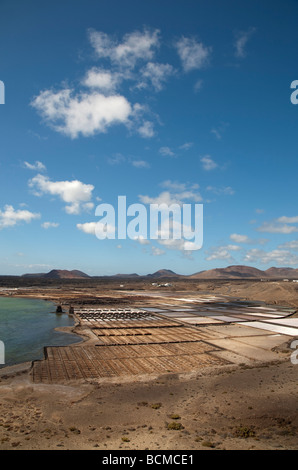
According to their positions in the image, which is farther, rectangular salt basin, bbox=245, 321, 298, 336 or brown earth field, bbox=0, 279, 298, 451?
rectangular salt basin, bbox=245, 321, 298, 336

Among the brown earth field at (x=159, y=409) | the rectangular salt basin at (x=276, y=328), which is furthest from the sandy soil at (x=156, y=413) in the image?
the rectangular salt basin at (x=276, y=328)

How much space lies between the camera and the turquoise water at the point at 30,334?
2620 cm

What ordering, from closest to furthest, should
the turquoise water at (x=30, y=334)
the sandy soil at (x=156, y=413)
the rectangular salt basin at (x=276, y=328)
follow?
1. the sandy soil at (x=156, y=413)
2. the turquoise water at (x=30, y=334)
3. the rectangular salt basin at (x=276, y=328)

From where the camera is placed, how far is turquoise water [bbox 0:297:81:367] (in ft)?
86.0

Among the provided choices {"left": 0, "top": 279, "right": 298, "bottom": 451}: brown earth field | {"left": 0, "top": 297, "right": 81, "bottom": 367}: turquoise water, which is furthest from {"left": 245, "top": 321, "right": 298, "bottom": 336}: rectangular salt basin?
{"left": 0, "top": 297, "right": 81, "bottom": 367}: turquoise water

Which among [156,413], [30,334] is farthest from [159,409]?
[30,334]

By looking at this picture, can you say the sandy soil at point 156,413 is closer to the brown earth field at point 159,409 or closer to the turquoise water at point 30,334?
the brown earth field at point 159,409

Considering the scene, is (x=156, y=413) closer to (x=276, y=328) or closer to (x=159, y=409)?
(x=159, y=409)

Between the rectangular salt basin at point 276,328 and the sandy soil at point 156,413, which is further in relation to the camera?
the rectangular salt basin at point 276,328

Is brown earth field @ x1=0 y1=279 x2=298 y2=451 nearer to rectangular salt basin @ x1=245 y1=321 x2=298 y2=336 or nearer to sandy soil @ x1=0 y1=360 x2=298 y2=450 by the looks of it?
sandy soil @ x1=0 y1=360 x2=298 y2=450

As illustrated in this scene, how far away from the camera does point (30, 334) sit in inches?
1377

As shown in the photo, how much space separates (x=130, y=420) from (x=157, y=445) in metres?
2.56
